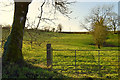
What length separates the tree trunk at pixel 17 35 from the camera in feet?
25.5

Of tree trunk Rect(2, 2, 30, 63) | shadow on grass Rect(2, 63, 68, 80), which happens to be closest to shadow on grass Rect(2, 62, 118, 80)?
shadow on grass Rect(2, 63, 68, 80)

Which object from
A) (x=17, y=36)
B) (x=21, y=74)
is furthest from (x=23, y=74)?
(x=17, y=36)

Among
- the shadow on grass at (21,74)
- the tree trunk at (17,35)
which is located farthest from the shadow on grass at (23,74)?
the tree trunk at (17,35)

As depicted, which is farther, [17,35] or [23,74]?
[17,35]

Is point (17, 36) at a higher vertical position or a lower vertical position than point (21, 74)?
higher

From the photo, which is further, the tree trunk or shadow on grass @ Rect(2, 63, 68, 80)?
the tree trunk

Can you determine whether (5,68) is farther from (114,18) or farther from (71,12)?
(114,18)

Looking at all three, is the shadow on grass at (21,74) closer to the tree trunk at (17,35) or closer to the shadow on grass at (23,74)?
the shadow on grass at (23,74)

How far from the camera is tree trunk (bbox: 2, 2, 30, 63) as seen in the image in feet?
25.5

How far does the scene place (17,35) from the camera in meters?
7.91

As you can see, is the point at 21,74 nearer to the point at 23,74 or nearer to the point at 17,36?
the point at 23,74

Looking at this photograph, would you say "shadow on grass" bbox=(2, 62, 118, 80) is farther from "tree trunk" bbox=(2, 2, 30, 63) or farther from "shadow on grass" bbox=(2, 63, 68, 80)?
"tree trunk" bbox=(2, 2, 30, 63)

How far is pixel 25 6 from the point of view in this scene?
315 inches

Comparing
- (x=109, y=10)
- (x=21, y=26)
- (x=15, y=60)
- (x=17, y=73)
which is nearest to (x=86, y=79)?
(x=17, y=73)
